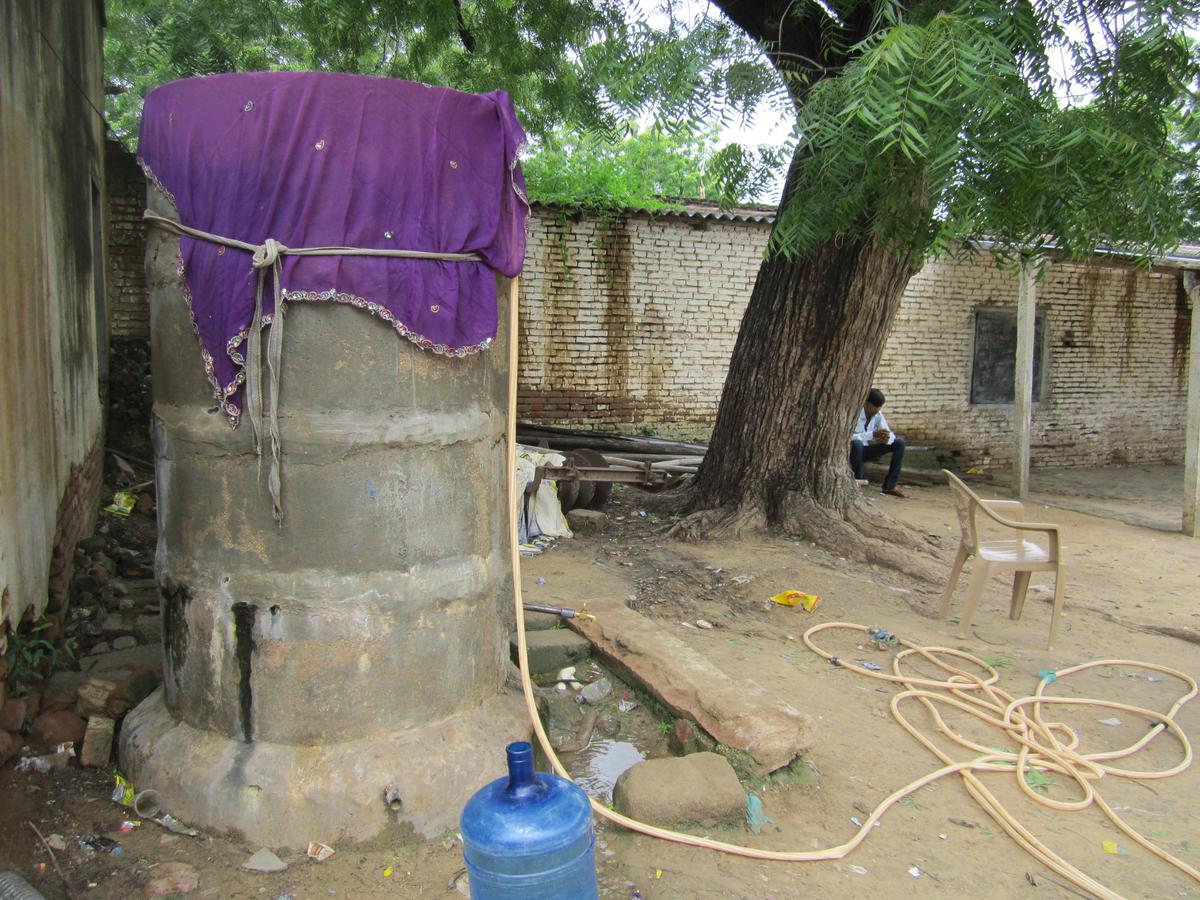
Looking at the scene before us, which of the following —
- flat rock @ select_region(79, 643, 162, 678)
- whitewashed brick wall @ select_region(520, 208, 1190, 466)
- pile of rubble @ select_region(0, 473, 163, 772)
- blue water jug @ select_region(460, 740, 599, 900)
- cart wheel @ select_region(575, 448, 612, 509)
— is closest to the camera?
blue water jug @ select_region(460, 740, 599, 900)

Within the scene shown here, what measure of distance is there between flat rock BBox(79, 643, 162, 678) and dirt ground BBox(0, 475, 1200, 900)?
573mm

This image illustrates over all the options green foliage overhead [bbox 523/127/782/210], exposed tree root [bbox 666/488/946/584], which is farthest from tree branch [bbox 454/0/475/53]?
exposed tree root [bbox 666/488/946/584]

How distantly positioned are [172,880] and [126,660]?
1.44 m

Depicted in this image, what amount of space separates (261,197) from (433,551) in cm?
128

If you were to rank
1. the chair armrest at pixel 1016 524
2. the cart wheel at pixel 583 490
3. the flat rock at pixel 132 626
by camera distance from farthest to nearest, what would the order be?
the cart wheel at pixel 583 490, the chair armrest at pixel 1016 524, the flat rock at pixel 132 626

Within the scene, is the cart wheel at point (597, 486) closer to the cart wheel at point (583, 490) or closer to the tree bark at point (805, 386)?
the cart wheel at point (583, 490)

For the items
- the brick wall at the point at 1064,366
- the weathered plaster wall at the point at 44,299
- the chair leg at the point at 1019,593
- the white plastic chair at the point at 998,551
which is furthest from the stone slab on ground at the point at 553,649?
the brick wall at the point at 1064,366

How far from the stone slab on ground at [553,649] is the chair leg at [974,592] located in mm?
2323

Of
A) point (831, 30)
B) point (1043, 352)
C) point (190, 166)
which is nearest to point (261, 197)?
point (190, 166)

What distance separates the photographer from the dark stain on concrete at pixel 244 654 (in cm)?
296

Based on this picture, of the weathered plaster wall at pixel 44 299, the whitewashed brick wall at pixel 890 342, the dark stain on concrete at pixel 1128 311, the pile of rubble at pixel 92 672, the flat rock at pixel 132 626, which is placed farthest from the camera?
the dark stain on concrete at pixel 1128 311

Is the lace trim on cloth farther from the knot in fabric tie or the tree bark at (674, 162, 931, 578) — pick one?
the tree bark at (674, 162, 931, 578)

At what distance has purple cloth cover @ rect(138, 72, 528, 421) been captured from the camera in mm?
2771

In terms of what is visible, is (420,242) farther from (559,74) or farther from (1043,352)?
(1043,352)
